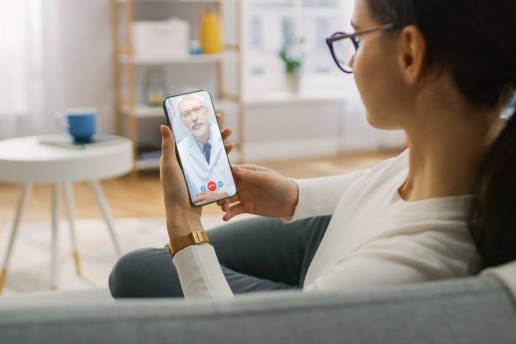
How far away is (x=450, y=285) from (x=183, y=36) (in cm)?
370

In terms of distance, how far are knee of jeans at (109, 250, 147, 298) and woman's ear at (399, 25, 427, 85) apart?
597 mm

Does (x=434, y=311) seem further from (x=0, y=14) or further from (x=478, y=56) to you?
(x=0, y=14)

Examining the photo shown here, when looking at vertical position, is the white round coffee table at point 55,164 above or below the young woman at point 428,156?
below

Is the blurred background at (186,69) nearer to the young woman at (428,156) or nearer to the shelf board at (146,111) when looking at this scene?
the shelf board at (146,111)

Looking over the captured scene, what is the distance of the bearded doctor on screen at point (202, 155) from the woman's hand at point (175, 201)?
0.07 m

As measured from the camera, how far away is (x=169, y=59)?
4.10 meters

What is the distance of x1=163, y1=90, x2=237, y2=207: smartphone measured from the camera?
3.77ft

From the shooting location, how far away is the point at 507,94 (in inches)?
33.9

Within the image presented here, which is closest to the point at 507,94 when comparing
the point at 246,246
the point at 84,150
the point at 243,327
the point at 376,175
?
the point at 376,175

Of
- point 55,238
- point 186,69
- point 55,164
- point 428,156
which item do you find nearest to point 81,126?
point 55,164

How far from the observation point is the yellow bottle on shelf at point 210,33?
4215 millimetres

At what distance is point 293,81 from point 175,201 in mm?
3820

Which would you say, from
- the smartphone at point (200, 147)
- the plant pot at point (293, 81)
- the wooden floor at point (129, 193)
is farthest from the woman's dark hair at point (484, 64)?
the plant pot at point (293, 81)

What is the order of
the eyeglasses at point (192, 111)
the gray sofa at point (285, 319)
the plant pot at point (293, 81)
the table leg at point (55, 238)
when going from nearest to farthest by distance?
the gray sofa at point (285, 319)
the eyeglasses at point (192, 111)
the table leg at point (55, 238)
the plant pot at point (293, 81)
